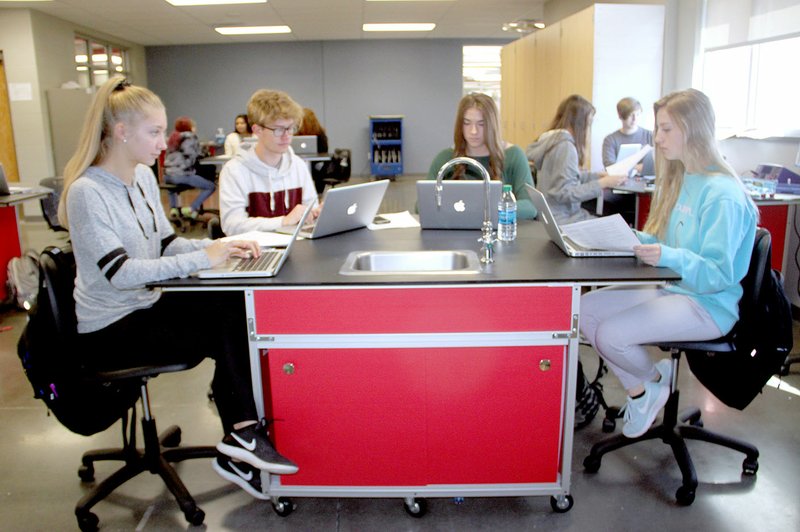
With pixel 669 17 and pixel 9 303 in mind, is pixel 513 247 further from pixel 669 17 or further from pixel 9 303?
pixel 669 17

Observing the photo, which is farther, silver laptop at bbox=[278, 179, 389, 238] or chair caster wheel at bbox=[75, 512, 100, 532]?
silver laptop at bbox=[278, 179, 389, 238]

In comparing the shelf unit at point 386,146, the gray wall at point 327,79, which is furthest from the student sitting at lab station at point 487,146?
the gray wall at point 327,79

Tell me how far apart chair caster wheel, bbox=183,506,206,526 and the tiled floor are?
0.02 meters

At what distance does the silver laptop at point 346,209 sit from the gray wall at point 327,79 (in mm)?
10310

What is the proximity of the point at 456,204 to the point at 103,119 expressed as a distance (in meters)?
1.24

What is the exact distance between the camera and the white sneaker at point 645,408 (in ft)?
6.98

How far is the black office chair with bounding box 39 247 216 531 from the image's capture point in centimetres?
189

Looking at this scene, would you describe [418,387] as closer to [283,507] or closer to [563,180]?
[283,507]

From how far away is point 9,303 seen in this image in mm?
4340

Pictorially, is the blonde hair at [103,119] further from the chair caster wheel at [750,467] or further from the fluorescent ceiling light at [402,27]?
the fluorescent ceiling light at [402,27]

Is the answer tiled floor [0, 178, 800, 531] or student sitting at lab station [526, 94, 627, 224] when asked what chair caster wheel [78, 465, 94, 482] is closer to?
tiled floor [0, 178, 800, 531]

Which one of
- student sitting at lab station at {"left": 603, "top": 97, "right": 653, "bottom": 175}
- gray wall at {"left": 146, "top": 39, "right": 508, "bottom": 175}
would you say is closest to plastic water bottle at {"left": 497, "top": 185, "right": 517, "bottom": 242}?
student sitting at lab station at {"left": 603, "top": 97, "right": 653, "bottom": 175}

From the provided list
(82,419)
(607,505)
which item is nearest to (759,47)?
(607,505)

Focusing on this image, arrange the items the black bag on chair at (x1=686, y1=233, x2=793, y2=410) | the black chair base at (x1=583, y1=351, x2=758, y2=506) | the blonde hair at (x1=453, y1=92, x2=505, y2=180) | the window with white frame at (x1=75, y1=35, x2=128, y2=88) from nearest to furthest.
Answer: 1. the black bag on chair at (x1=686, y1=233, x2=793, y2=410)
2. the black chair base at (x1=583, y1=351, x2=758, y2=506)
3. the blonde hair at (x1=453, y1=92, x2=505, y2=180)
4. the window with white frame at (x1=75, y1=35, x2=128, y2=88)
